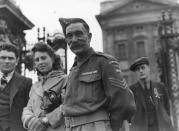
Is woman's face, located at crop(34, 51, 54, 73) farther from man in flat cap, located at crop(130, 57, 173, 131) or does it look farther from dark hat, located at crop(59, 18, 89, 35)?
man in flat cap, located at crop(130, 57, 173, 131)

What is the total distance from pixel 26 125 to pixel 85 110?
4.17 ft

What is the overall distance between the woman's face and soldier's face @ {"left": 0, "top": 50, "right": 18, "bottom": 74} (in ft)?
1.97

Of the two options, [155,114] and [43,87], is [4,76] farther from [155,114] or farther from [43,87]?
[155,114]

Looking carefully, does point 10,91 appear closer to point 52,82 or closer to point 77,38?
point 52,82

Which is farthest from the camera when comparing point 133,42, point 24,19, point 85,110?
point 133,42

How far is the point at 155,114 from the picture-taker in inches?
199

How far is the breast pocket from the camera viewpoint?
2615 mm

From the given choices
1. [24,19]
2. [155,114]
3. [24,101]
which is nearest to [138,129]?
[155,114]

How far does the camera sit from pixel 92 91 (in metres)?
2.62

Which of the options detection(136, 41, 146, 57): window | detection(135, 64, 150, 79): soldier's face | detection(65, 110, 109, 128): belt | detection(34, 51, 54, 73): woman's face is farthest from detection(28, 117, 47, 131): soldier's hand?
detection(136, 41, 146, 57): window

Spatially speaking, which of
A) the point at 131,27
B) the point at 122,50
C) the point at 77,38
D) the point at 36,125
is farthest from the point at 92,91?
the point at 131,27

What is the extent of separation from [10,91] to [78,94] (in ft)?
6.22

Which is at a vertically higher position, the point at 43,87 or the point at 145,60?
the point at 145,60

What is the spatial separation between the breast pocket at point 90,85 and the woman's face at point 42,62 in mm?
1248
